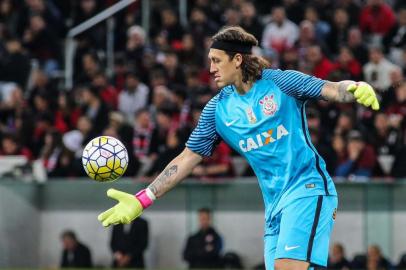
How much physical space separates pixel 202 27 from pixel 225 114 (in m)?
10.9

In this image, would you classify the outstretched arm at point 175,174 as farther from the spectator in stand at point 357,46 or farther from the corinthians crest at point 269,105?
the spectator in stand at point 357,46

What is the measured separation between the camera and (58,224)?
16.2m

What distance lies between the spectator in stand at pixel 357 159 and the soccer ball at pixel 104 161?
6.58m

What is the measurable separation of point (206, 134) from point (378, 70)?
8889 millimetres

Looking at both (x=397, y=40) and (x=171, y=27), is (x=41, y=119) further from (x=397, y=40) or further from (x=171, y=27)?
(x=397, y=40)

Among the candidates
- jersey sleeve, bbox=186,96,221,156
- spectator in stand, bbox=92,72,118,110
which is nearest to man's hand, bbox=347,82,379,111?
jersey sleeve, bbox=186,96,221,156

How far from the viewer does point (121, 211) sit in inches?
311

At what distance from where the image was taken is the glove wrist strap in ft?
26.5

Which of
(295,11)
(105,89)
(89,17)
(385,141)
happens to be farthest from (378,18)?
(89,17)

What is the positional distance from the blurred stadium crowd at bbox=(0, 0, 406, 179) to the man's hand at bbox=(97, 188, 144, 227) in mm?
7023

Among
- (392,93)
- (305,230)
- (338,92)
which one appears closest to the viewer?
(338,92)

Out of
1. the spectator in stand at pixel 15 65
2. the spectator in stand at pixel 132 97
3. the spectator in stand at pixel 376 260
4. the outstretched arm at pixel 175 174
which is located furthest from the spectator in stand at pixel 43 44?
the outstretched arm at pixel 175 174

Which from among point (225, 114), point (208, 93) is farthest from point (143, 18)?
point (225, 114)

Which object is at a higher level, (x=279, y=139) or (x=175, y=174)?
(x=279, y=139)
